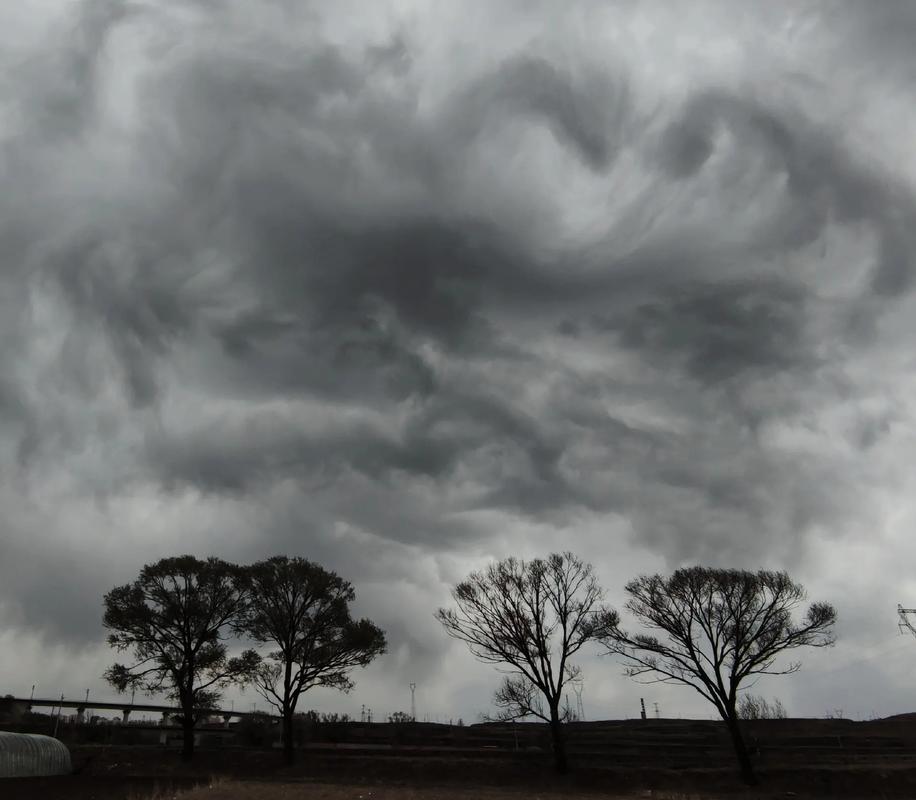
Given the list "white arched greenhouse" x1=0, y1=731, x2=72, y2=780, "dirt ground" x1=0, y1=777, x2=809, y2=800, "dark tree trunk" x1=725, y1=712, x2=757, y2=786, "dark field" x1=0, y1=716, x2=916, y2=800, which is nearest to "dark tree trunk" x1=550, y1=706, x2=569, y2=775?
"dark field" x1=0, y1=716, x2=916, y2=800

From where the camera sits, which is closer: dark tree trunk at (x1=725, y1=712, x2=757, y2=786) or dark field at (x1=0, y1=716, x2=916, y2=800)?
dark field at (x1=0, y1=716, x2=916, y2=800)

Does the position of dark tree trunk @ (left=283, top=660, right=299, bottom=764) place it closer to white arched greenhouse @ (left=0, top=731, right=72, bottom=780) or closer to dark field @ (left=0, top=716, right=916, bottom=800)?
dark field @ (left=0, top=716, right=916, bottom=800)

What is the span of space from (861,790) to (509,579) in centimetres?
2328

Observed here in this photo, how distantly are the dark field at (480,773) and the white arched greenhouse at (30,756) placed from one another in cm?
189

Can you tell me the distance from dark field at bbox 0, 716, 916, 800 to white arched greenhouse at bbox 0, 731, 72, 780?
6.20 ft

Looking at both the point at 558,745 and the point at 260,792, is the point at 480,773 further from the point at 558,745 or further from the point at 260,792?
the point at 260,792

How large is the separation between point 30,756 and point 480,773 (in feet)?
95.7

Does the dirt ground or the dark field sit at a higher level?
the dirt ground

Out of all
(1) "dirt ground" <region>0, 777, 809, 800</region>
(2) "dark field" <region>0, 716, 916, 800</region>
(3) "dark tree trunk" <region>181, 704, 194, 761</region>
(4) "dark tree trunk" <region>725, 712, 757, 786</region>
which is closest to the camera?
(1) "dirt ground" <region>0, 777, 809, 800</region>

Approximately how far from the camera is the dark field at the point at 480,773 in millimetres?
33062

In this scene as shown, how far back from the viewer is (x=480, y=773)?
141ft

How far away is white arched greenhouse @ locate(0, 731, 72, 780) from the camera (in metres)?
41.9

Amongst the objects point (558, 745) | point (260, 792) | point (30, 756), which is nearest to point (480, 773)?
point (558, 745)

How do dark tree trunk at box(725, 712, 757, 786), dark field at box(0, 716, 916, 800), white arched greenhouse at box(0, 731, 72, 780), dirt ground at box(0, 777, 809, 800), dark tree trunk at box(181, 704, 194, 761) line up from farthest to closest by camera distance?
1. dark tree trunk at box(181, 704, 194, 761)
2. white arched greenhouse at box(0, 731, 72, 780)
3. dark tree trunk at box(725, 712, 757, 786)
4. dark field at box(0, 716, 916, 800)
5. dirt ground at box(0, 777, 809, 800)
